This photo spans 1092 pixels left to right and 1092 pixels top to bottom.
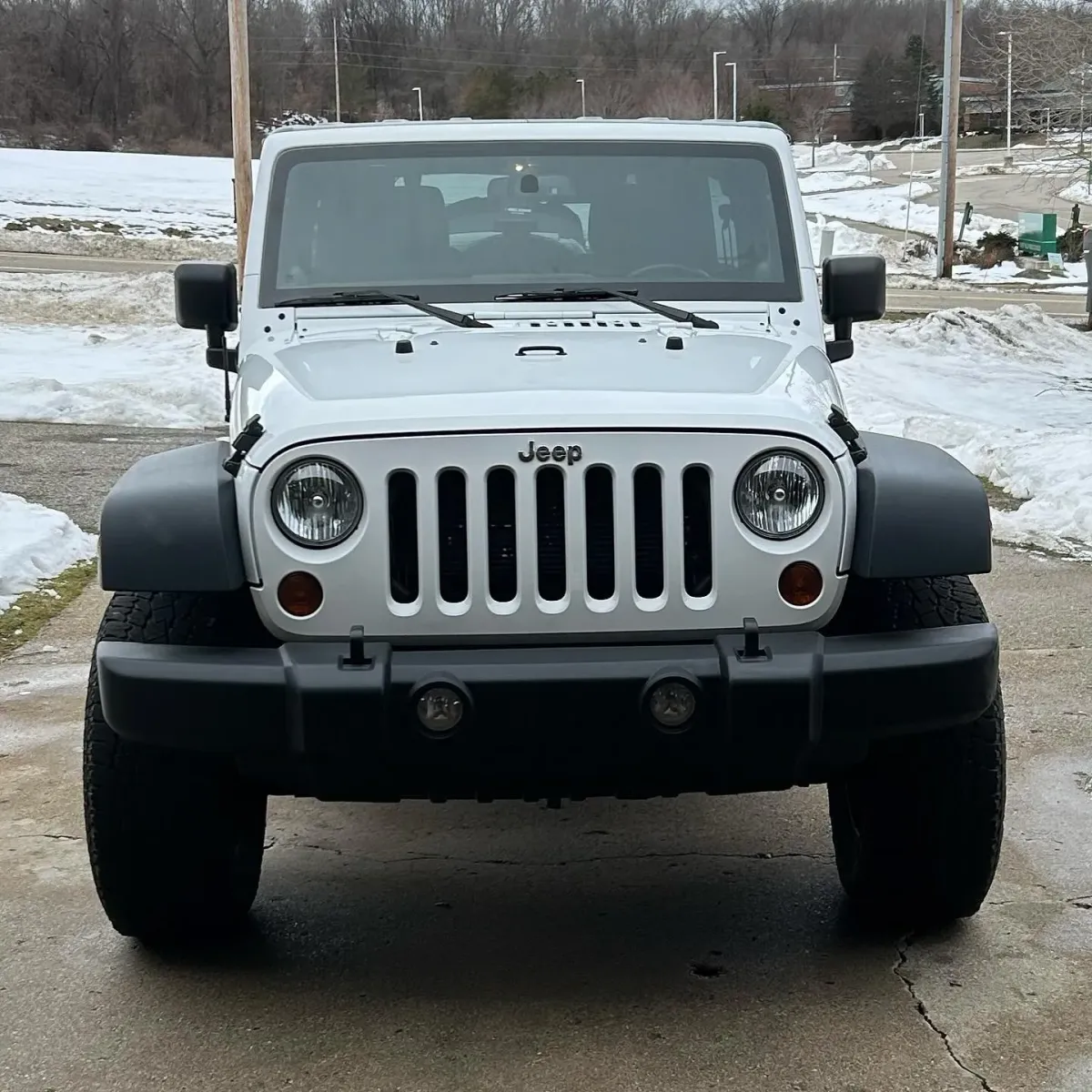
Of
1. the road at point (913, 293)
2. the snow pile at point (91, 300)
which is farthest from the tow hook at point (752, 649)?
the road at point (913, 293)

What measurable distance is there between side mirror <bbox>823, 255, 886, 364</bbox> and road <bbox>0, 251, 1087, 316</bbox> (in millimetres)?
17895

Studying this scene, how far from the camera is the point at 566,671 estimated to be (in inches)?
117

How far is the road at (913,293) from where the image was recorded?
2339 centimetres

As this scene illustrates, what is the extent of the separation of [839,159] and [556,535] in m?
74.9

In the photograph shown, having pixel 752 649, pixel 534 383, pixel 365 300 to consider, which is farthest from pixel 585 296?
pixel 752 649

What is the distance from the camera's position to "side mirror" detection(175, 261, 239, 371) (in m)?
4.31

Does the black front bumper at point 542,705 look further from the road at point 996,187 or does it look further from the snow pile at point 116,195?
the road at point 996,187

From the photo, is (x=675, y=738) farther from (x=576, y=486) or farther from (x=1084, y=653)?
(x=1084, y=653)

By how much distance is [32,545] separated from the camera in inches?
295

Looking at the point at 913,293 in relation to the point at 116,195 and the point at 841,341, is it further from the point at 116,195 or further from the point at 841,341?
the point at 116,195

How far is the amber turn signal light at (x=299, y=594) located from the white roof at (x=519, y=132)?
189 centimetres

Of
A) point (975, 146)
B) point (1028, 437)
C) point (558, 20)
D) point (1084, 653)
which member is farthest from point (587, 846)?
point (558, 20)

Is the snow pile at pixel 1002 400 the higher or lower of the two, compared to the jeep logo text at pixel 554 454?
lower

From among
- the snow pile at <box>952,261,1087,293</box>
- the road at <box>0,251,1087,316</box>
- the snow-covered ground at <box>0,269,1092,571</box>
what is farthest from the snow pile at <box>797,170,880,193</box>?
the snow-covered ground at <box>0,269,1092,571</box>
